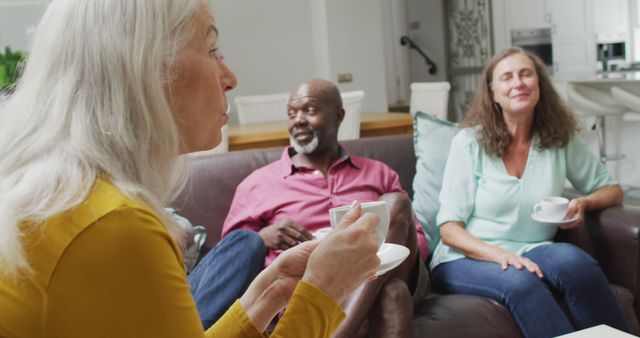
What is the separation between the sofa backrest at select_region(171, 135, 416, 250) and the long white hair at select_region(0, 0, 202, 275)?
4.78 feet

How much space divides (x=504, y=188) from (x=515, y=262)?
28 centimetres

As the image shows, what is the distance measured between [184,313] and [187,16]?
0.36 meters

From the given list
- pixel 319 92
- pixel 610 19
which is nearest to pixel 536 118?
pixel 319 92

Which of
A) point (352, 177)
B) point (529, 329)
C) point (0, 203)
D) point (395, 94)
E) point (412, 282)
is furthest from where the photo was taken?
point (395, 94)

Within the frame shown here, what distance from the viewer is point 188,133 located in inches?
33.9

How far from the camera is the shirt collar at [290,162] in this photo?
7.61 feet

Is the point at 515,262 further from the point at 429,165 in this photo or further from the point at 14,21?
the point at 14,21

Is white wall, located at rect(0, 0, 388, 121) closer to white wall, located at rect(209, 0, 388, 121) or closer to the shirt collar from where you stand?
white wall, located at rect(209, 0, 388, 121)

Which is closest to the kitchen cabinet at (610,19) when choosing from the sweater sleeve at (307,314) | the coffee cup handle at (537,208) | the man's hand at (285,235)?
the coffee cup handle at (537,208)

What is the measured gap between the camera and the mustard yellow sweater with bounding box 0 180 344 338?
0.65 meters

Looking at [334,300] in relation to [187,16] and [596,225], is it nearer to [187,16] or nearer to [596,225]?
[187,16]

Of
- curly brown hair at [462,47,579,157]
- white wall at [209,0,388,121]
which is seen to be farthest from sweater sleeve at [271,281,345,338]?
white wall at [209,0,388,121]

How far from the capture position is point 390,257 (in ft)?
3.67

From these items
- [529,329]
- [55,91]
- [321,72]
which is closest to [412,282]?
[529,329]
